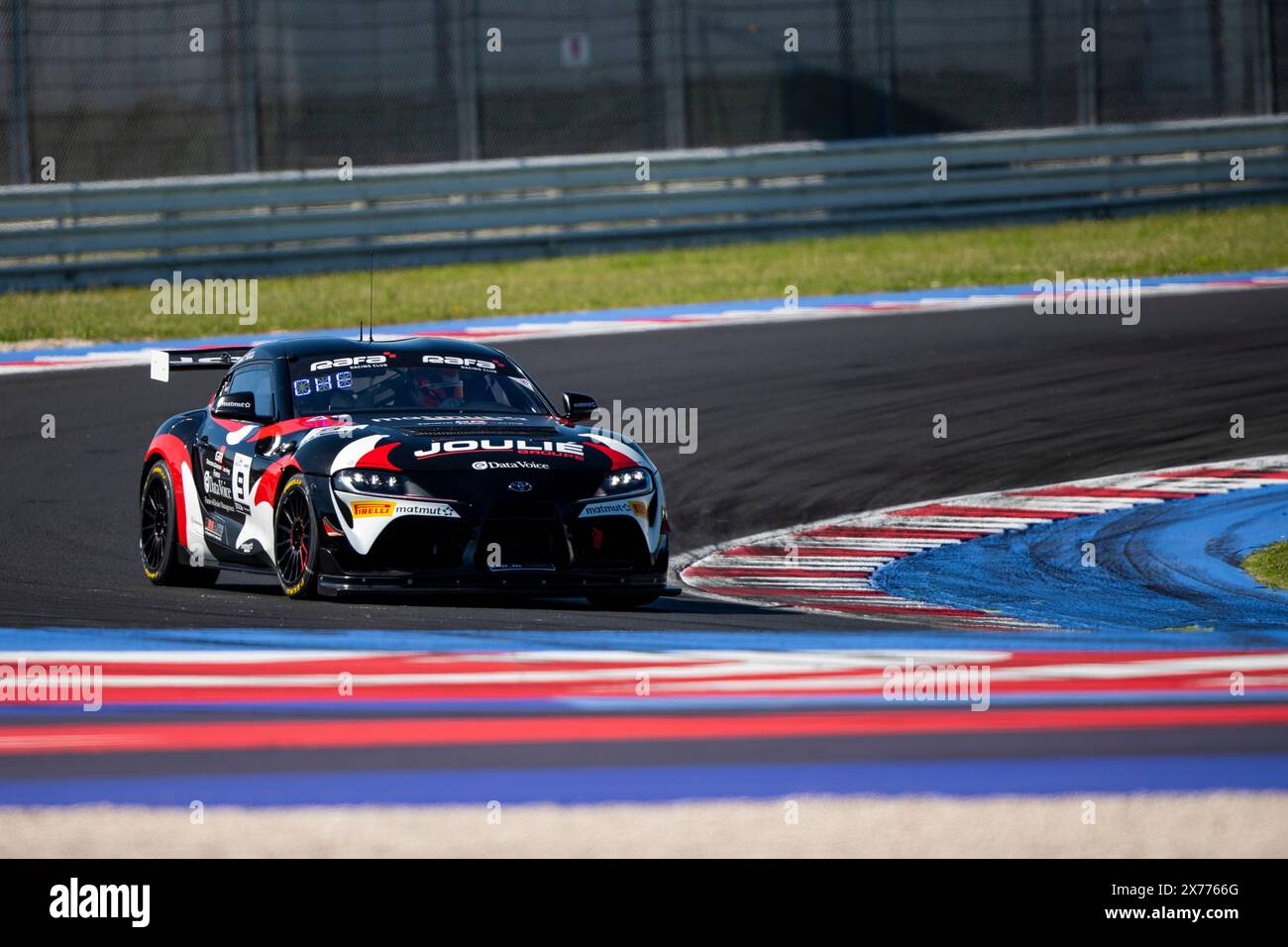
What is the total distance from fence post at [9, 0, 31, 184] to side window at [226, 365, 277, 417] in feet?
38.9

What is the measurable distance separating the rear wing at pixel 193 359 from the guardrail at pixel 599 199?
1090cm

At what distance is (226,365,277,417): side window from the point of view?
9.88 m

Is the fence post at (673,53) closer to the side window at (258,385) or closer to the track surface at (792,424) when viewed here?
the track surface at (792,424)

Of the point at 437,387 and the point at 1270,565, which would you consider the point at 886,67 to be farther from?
the point at 437,387

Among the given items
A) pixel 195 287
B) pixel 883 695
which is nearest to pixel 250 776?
pixel 883 695

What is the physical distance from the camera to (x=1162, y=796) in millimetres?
4758

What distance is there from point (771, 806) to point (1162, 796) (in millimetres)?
913

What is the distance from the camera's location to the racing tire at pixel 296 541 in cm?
862

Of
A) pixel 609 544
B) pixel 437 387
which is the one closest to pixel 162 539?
pixel 437 387

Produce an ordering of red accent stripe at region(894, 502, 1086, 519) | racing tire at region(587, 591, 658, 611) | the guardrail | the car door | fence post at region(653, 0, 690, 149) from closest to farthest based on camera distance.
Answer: racing tire at region(587, 591, 658, 611) → the car door → red accent stripe at region(894, 502, 1086, 519) → the guardrail → fence post at region(653, 0, 690, 149)

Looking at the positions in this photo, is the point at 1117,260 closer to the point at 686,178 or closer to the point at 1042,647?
the point at 686,178

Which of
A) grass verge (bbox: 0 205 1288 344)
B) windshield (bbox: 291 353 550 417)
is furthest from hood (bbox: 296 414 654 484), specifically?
grass verge (bbox: 0 205 1288 344)

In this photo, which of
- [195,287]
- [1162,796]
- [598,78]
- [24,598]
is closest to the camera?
[1162,796]

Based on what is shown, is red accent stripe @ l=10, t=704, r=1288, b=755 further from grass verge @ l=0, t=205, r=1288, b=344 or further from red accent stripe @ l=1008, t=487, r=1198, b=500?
grass verge @ l=0, t=205, r=1288, b=344
